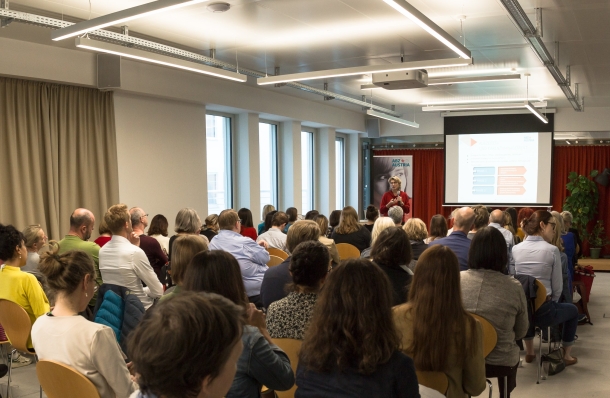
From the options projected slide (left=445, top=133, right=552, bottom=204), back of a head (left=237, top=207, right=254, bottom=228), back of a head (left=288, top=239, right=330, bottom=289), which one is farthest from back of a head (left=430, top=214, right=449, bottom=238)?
projected slide (left=445, top=133, right=552, bottom=204)

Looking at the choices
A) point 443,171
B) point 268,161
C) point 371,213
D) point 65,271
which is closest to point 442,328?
point 65,271

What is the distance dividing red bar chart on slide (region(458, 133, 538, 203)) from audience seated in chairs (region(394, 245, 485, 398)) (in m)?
10.6

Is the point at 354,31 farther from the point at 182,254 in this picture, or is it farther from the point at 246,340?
the point at 246,340

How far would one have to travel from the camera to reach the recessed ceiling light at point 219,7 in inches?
200

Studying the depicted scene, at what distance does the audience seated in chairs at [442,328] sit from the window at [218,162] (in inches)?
294

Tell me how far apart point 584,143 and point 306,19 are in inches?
363

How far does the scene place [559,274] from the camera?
181 inches

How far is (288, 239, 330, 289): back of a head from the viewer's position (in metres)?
2.51

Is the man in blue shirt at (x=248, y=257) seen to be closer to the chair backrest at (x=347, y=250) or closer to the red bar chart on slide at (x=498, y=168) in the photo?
the chair backrest at (x=347, y=250)

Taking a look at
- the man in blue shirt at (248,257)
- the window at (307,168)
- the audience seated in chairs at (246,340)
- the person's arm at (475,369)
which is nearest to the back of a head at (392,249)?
the person's arm at (475,369)

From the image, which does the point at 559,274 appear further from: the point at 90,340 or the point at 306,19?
the point at 90,340

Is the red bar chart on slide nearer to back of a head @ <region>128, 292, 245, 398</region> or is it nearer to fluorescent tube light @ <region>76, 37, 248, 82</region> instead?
fluorescent tube light @ <region>76, 37, 248, 82</region>

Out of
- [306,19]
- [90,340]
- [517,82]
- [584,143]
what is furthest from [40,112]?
[584,143]

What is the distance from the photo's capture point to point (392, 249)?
3.22 metres
